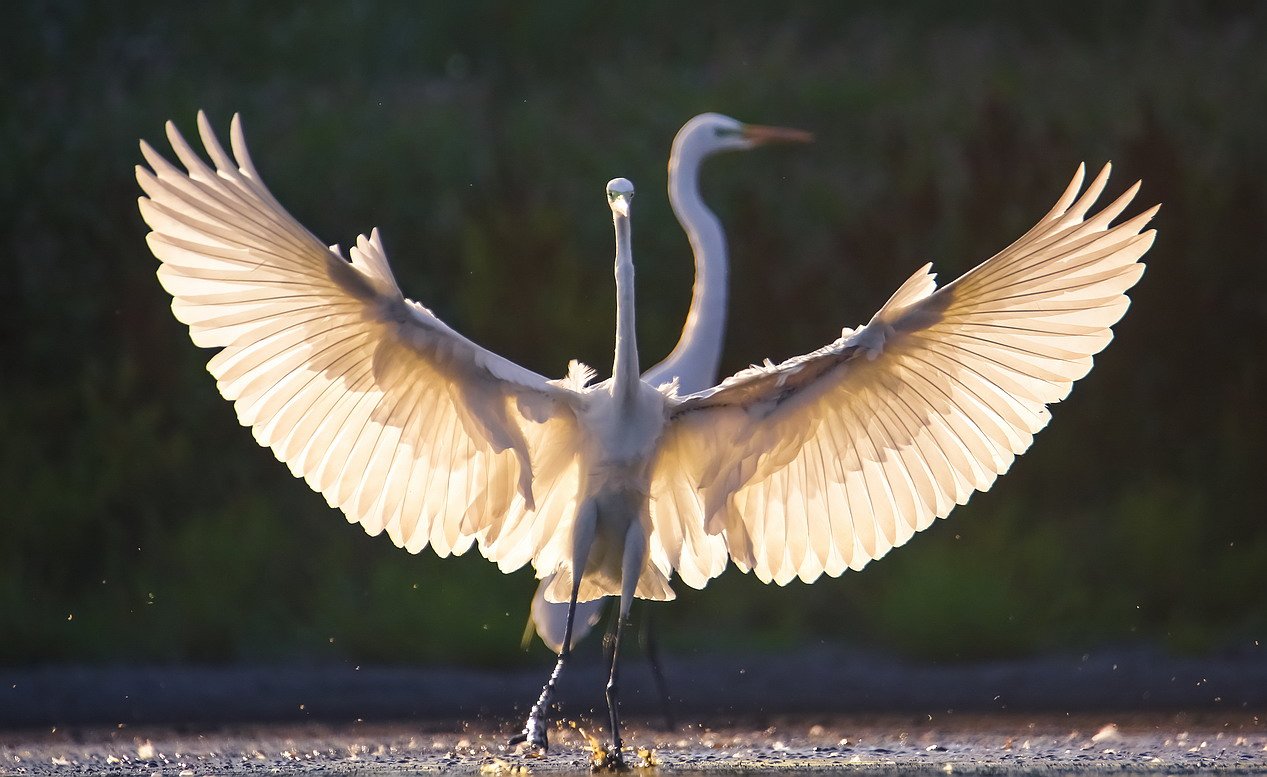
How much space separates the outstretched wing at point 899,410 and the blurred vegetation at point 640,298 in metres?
2.37

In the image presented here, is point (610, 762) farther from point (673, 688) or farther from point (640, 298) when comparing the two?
point (640, 298)

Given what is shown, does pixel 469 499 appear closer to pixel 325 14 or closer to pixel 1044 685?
pixel 1044 685

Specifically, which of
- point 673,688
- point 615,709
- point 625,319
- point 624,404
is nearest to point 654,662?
point 673,688

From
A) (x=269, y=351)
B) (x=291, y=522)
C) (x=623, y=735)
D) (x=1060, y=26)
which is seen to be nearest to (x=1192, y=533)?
(x=623, y=735)

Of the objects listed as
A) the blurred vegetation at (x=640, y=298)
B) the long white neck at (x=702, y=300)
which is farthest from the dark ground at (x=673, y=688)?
the long white neck at (x=702, y=300)

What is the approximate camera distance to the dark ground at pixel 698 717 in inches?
224

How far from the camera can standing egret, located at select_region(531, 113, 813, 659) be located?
19.9 ft

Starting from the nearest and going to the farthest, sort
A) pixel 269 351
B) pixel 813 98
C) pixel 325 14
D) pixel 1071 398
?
1. pixel 269 351
2. pixel 1071 398
3. pixel 813 98
4. pixel 325 14

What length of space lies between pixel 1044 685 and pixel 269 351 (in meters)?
3.69

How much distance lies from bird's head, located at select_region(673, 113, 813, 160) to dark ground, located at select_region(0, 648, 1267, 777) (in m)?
2.16

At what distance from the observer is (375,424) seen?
17.0 ft

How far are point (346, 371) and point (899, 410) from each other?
156 centimetres

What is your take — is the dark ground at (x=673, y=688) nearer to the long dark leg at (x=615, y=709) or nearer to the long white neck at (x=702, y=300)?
the long white neck at (x=702, y=300)

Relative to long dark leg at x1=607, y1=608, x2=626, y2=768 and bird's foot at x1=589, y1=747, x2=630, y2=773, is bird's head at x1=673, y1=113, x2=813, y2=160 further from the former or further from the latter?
bird's foot at x1=589, y1=747, x2=630, y2=773
